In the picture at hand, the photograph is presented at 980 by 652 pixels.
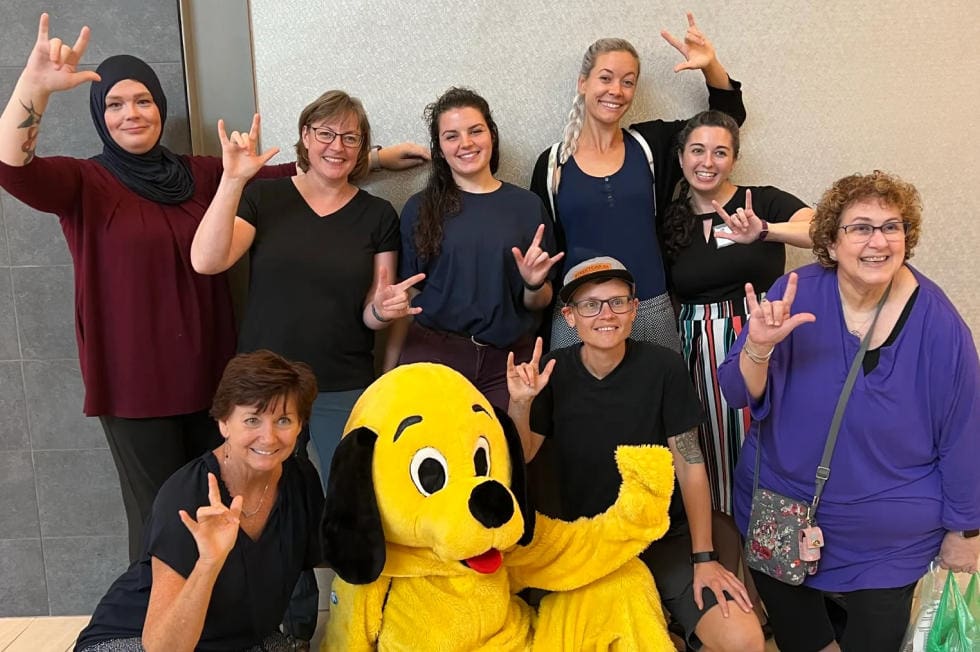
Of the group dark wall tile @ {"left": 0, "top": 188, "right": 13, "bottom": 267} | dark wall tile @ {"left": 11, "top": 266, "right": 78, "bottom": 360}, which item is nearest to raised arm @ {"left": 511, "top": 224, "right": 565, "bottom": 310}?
dark wall tile @ {"left": 11, "top": 266, "right": 78, "bottom": 360}

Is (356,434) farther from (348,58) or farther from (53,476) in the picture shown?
(53,476)

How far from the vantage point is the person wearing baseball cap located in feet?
6.64

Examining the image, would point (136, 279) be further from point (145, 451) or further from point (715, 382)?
point (715, 382)

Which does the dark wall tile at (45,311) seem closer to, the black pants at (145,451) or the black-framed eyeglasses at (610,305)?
the black pants at (145,451)

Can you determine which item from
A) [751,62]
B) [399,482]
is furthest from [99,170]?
[751,62]

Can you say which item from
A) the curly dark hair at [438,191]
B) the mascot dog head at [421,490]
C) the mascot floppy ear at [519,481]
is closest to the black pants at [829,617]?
the mascot floppy ear at [519,481]

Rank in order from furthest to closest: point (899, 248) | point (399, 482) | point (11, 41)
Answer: point (11, 41) → point (899, 248) → point (399, 482)

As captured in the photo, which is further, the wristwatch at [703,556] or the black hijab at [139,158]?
the black hijab at [139,158]

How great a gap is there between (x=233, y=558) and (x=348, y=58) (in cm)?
177

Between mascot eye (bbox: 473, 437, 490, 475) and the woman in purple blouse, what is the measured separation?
73 cm

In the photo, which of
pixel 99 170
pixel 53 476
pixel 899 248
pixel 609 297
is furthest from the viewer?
pixel 53 476

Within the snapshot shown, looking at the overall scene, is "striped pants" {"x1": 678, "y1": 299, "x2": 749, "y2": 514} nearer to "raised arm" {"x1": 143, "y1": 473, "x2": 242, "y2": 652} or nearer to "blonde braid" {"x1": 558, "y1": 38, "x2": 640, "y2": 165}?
"blonde braid" {"x1": 558, "y1": 38, "x2": 640, "y2": 165}

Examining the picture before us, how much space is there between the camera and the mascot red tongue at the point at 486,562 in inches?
67.7

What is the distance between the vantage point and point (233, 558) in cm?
178
